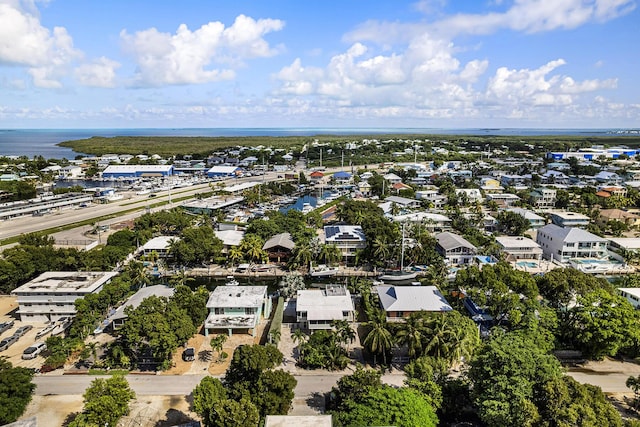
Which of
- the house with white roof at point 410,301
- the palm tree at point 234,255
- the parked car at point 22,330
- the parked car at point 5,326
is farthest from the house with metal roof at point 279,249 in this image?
the parked car at point 5,326

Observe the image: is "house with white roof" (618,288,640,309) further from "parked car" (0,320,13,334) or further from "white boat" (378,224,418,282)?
"parked car" (0,320,13,334)

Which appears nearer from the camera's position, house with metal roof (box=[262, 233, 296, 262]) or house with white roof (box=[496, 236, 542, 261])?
house with metal roof (box=[262, 233, 296, 262])

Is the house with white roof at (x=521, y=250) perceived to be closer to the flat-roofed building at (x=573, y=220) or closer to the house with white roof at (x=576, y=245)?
the house with white roof at (x=576, y=245)

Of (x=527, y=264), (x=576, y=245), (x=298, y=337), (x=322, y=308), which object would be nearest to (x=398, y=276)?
(x=322, y=308)

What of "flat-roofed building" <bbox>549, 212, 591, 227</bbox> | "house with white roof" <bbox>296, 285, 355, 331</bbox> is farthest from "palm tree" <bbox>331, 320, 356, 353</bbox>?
"flat-roofed building" <bbox>549, 212, 591, 227</bbox>

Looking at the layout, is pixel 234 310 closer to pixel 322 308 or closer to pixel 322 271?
pixel 322 308

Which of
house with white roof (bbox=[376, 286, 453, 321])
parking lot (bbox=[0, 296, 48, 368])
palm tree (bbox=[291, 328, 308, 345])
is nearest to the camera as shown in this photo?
parking lot (bbox=[0, 296, 48, 368])

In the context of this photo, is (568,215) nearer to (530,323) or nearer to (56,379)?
(530,323)
